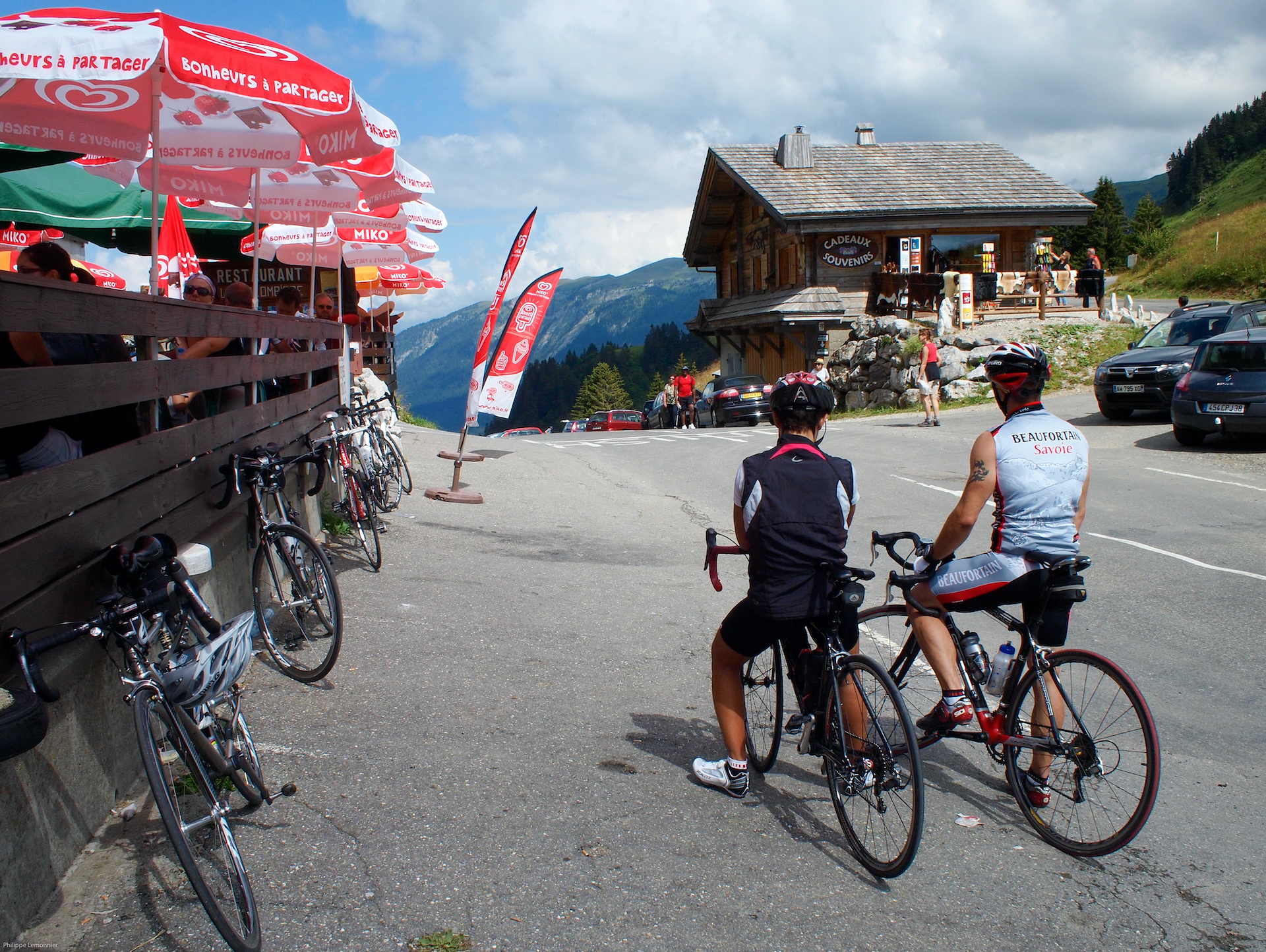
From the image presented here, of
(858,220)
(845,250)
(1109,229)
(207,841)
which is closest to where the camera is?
(207,841)

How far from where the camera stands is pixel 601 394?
115m

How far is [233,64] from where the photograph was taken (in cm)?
566

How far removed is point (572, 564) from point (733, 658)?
184 inches

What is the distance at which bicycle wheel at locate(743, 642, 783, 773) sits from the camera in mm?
4062

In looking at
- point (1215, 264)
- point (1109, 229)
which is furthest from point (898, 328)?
point (1109, 229)

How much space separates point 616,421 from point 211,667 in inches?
1338

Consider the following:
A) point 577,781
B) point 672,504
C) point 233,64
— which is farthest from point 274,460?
point 672,504

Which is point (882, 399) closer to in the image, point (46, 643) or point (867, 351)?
point (867, 351)

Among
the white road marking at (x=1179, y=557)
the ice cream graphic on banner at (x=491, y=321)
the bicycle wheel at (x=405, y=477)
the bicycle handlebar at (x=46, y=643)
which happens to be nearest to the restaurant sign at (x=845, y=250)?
the ice cream graphic on banner at (x=491, y=321)

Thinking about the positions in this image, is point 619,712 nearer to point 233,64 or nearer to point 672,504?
point 233,64

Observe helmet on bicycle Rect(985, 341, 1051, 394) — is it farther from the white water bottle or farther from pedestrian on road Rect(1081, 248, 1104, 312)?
pedestrian on road Rect(1081, 248, 1104, 312)

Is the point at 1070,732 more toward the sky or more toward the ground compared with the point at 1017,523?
more toward the ground

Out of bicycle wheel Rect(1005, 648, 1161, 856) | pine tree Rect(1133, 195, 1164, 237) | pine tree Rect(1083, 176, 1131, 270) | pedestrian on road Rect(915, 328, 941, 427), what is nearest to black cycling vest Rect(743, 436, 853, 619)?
bicycle wheel Rect(1005, 648, 1161, 856)

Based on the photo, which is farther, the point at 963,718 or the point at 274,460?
the point at 274,460
